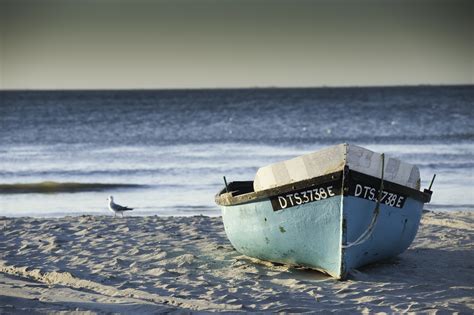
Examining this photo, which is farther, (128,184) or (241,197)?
(128,184)

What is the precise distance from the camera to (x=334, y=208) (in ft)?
28.3

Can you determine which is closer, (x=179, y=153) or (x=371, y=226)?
(x=371, y=226)

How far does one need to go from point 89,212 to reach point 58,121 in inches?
1836

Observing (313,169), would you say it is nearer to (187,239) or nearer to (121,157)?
(187,239)

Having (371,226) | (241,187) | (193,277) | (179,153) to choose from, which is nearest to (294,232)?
(371,226)

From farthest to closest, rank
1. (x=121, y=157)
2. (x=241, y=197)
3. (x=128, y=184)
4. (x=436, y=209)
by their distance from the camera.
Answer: (x=121, y=157) < (x=128, y=184) < (x=436, y=209) < (x=241, y=197)

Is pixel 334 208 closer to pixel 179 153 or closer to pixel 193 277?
pixel 193 277

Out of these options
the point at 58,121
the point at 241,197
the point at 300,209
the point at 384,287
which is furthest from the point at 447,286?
the point at 58,121

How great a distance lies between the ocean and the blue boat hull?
6.31m

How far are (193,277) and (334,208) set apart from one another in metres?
1.83

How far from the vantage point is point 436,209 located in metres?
16.2

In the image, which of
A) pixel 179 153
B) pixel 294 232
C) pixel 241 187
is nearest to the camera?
pixel 294 232

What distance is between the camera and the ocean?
60.5 feet

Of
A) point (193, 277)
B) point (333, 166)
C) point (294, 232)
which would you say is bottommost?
point (193, 277)
